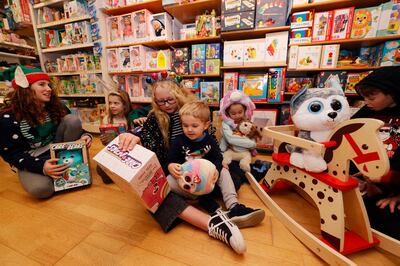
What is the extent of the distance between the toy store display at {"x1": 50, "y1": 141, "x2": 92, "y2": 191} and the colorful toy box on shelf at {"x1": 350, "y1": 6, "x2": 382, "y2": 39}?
192 centimetres

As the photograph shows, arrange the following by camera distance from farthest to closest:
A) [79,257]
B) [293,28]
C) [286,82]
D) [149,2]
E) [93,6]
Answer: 1. [93,6]
2. [149,2]
3. [286,82]
4. [293,28]
5. [79,257]

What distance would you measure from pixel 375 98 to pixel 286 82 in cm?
78

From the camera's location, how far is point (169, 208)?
74 centimetres

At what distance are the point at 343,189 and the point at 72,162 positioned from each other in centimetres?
127

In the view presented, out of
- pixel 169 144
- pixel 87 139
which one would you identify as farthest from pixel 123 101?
pixel 169 144

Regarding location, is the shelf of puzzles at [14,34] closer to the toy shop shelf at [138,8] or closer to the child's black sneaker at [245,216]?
the toy shop shelf at [138,8]

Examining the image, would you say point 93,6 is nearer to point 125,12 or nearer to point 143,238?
point 125,12

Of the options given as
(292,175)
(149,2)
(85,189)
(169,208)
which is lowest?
(85,189)

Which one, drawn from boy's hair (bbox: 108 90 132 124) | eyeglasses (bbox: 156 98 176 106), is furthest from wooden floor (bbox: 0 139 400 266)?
boy's hair (bbox: 108 90 132 124)

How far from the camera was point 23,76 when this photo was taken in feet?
3.05

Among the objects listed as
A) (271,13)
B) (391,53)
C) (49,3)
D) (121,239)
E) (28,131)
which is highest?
(49,3)

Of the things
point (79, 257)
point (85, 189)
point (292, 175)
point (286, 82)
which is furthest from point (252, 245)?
point (286, 82)

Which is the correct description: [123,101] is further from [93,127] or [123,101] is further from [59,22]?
[59,22]

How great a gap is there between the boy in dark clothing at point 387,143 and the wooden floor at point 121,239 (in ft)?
0.40
